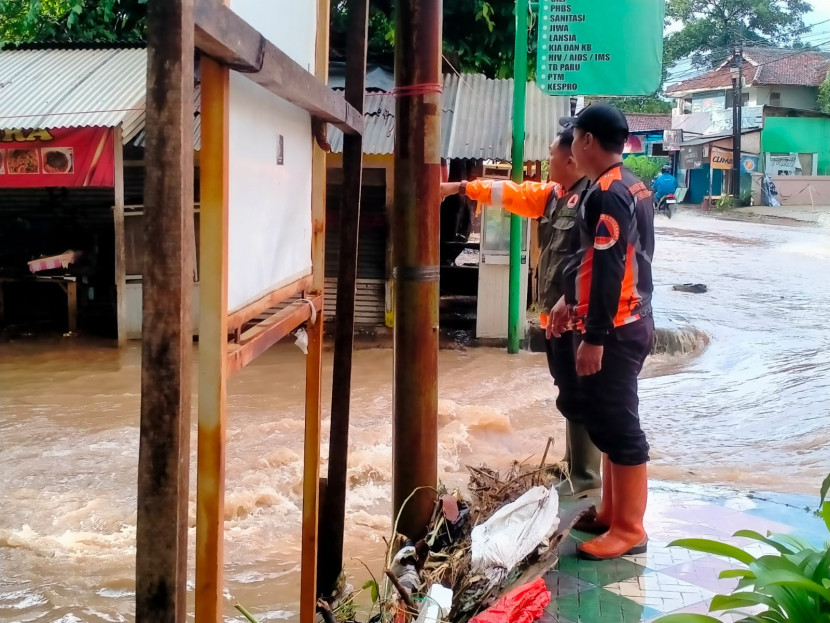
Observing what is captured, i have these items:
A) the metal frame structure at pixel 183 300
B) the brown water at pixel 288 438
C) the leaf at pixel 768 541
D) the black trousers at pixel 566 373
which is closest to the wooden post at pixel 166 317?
the metal frame structure at pixel 183 300

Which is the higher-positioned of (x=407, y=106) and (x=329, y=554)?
(x=407, y=106)

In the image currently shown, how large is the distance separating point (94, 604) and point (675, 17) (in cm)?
Result: 4632

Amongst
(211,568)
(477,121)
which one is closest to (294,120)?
(211,568)

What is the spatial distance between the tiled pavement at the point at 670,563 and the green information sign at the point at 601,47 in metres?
5.38

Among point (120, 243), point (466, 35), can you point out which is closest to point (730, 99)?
point (466, 35)

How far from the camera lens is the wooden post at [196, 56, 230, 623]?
1822 mm

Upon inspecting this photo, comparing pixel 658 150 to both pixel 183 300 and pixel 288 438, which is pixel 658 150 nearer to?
pixel 288 438

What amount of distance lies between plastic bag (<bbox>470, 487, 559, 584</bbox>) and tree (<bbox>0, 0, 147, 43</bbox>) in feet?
34.6

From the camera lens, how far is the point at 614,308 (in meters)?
3.36

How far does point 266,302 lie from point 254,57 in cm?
75

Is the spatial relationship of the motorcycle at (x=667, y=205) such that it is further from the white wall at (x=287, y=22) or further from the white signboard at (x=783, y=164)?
the white wall at (x=287, y=22)

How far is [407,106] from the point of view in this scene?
11.7ft

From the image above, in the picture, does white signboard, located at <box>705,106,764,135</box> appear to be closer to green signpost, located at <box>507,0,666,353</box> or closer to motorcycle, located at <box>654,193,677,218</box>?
motorcycle, located at <box>654,193,677,218</box>

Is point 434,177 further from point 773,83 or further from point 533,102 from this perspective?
point 773,83
